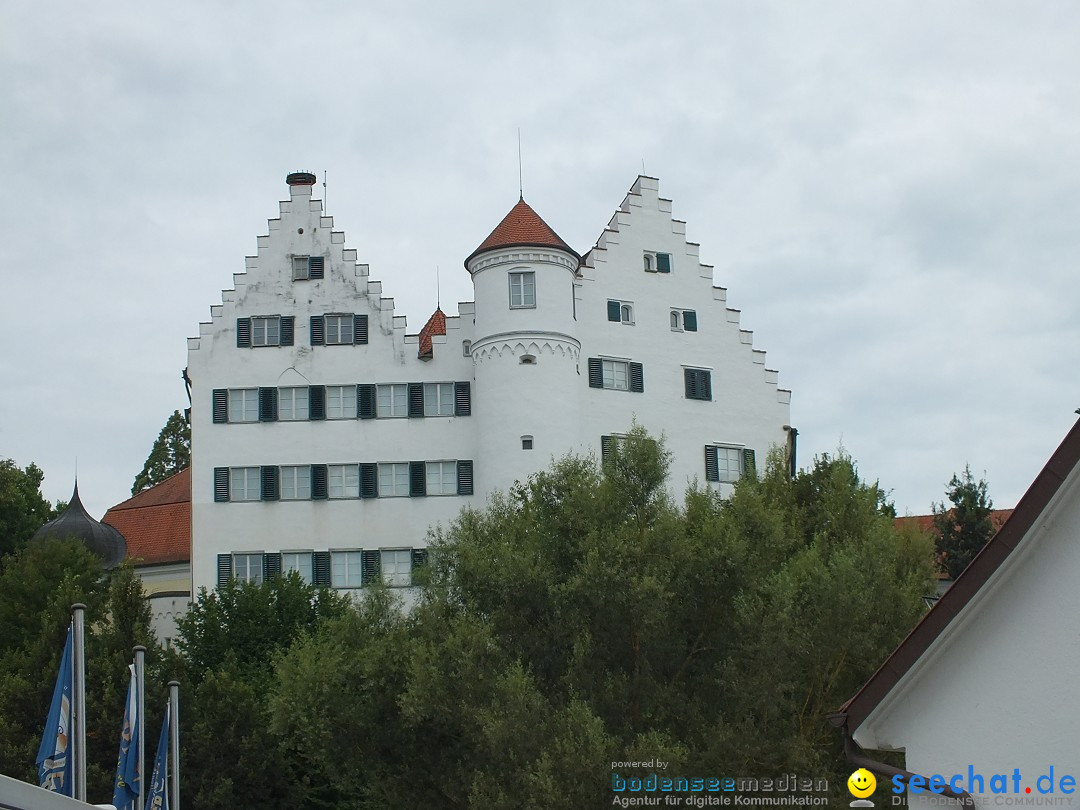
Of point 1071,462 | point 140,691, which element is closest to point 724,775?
point 140,691

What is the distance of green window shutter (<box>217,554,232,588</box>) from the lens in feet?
188

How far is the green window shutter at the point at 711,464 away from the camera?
60.6m

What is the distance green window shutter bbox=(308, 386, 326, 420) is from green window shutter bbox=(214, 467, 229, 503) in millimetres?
4134

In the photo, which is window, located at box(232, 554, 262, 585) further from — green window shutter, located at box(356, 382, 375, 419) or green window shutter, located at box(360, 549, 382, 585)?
green window shutter, located at box(356, 382, 375, 419)

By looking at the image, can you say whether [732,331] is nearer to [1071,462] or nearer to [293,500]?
[293,500]

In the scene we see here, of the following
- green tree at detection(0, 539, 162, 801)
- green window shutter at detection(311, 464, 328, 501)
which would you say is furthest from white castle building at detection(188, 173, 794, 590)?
green tree at detection(0, 539, 162, 801)

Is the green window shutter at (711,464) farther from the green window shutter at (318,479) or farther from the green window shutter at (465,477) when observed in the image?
the green window shutter at (318,479)

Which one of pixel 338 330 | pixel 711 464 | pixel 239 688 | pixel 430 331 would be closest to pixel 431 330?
pixel 430 331

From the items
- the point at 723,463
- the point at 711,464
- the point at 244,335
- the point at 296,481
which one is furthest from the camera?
the point at 723,463

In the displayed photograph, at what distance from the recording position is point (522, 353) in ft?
190

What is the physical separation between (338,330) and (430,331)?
8.00 meters

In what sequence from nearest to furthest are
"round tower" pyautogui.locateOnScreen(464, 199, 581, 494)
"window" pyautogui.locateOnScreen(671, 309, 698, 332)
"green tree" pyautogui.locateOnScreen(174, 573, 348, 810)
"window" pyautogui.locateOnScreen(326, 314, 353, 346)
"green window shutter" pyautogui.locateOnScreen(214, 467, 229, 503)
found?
1. "green tree" pyautogui.locateOnScreen(174, 573, 348, 810)
2. "round tower" pyautogui.locateOnScreen(464, 199, 581, 494)
3. "green window shutter" pyautogui.locateOnScreen(214, 467, 229, 503)
4. "window" pyautogui.locateOnScreen(326, 314, 353, 346)
5. "window" pyautogui.locateOnScreen(671, 309, 698, 332)

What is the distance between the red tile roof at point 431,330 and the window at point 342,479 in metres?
5.71

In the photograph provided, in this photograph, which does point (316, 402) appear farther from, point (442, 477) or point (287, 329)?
point (442, 477)
